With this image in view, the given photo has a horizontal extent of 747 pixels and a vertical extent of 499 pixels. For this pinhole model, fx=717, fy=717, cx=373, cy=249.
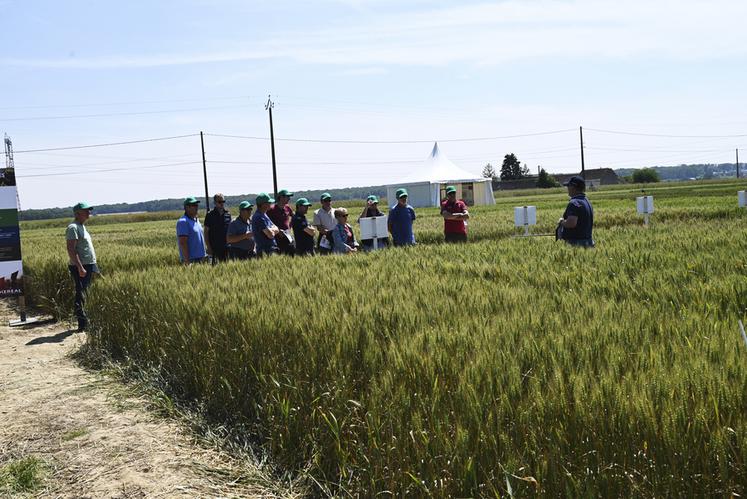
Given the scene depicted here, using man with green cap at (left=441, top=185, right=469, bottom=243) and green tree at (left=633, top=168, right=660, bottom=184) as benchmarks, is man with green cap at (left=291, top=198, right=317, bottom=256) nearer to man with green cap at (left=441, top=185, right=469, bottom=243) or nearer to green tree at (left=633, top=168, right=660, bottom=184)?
man with green cap at (left=441, top=185, right=469, bottom=243)

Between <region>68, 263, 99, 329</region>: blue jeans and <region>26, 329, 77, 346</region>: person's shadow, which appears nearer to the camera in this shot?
<region>26, 329, 77, 346</region>: person's shadow

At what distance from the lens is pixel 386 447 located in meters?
3.67

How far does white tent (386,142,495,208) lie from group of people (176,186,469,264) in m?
38.5

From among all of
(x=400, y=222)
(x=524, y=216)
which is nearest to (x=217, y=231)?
(x=400, y=222)

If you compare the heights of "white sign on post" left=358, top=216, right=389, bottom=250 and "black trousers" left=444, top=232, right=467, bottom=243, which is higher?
"white sign on post" left=358, top=216, right=389, bottom=250

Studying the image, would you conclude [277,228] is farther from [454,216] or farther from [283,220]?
[454,216]

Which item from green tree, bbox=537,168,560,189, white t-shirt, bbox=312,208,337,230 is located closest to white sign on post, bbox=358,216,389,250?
white t-shirt, bbox=312,208,337,230

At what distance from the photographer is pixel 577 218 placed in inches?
380

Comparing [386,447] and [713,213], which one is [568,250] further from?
[713,213]

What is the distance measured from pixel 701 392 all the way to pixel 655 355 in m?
0.51

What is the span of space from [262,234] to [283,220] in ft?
3.04

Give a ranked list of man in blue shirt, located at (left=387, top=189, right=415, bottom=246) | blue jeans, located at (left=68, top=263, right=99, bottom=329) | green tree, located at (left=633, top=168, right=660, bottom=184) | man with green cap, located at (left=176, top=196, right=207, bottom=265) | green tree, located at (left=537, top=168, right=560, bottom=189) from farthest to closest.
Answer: green tree, located at (left=633, top=168, right=660, bottom=184), green tree, located at (left=537, top=168, right=560, bottom=189), man in blue shirt, located at (left=387, top=189, right=415, bottom=246), man with green cap, located at (left=176, top=196, right=207, bottom=265), blue jeans, located at (left=68, top=263, right=99, bottom=329)

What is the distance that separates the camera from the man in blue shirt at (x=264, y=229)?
36.8 ft

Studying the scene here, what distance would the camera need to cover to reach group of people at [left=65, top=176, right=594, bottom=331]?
10.8 meters
